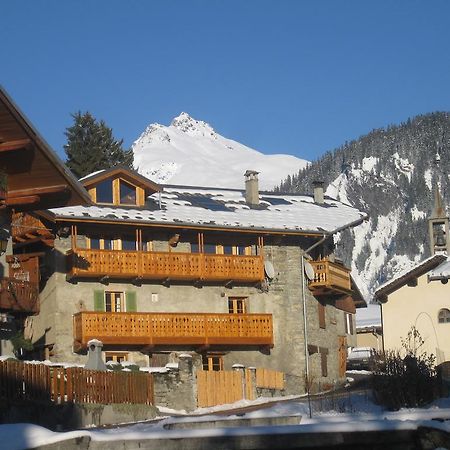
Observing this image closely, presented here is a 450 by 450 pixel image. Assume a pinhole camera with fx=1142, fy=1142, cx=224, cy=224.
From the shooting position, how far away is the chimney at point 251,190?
50281 millimetres

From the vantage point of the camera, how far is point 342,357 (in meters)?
50.0

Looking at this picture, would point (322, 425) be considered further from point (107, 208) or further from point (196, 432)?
point (107, 208)

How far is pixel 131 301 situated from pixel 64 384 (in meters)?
17.3

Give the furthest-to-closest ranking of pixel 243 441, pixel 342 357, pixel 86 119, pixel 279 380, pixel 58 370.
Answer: pixel 86 119 → pixel 342 357 → pixel 279 380 → pixel 58 370 → pixel 243 441

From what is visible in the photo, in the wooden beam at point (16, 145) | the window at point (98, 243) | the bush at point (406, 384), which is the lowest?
the bush at point (406, 384)

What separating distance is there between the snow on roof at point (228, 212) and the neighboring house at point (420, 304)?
3614mm

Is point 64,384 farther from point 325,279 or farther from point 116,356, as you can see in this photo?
point 325,279

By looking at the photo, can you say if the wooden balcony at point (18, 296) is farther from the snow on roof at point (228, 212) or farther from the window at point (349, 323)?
the window at point (349, 323)

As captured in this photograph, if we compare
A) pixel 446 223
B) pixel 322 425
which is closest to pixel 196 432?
pixel 322 425

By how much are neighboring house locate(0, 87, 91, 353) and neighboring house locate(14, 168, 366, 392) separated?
24.2 feet

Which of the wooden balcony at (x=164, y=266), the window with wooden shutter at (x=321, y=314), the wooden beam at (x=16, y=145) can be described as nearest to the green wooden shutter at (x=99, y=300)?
the wooden balcony at (x=164, y=266)

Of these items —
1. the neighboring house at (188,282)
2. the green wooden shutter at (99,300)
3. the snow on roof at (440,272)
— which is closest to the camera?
the neighboring house at (188,282)

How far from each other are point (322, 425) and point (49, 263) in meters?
30.6

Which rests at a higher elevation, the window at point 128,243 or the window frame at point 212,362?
the window at point 128,243
